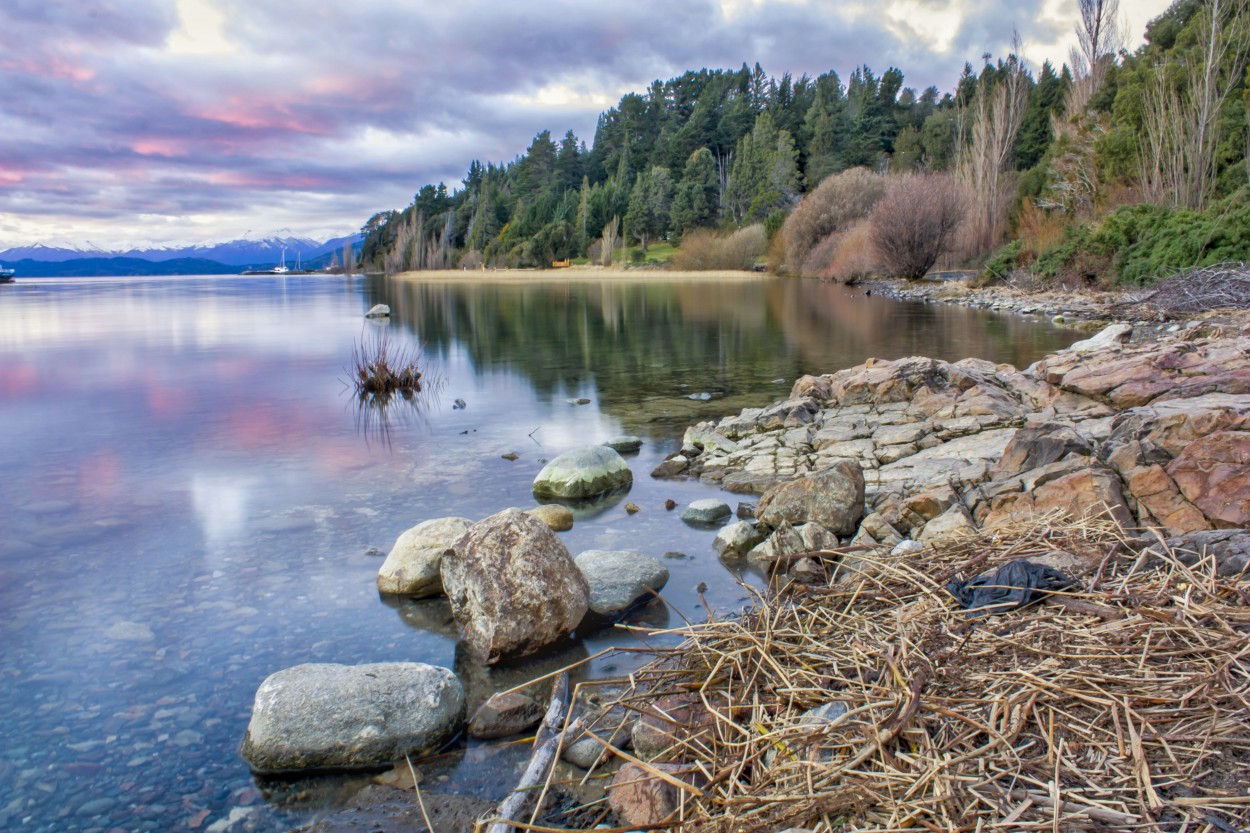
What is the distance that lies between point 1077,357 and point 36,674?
1155 cm

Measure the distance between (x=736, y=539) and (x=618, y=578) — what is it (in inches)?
50.7

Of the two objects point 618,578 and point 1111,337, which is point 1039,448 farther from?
point 1111,337

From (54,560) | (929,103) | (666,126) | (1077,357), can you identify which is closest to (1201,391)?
(1077,357)

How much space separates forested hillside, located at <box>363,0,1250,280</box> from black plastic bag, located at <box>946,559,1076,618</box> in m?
21.9

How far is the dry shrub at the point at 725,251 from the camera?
64125 millimetres

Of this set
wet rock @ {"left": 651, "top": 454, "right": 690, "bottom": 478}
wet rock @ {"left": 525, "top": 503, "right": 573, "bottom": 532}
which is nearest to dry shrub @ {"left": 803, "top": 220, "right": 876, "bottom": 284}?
wet rock @ {"left": 651, "top": 454, "right": 690, "bottom": 478}

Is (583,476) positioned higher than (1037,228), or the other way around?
(1037,228)

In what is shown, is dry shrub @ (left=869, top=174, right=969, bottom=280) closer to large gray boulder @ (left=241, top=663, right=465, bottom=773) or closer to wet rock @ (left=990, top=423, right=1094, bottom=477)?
wet rock @ (left=990, top=423, right=1094, bottom=477)

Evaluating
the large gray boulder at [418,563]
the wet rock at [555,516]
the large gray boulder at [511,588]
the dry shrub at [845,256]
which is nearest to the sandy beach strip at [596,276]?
the dry shrub at [845,256]

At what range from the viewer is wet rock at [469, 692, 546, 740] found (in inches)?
166

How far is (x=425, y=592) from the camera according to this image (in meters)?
5.87

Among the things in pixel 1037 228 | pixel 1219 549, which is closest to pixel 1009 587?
pixel 1219 549

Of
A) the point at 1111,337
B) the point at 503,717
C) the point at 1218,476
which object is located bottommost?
the point at 503,717

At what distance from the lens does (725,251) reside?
65.5m
